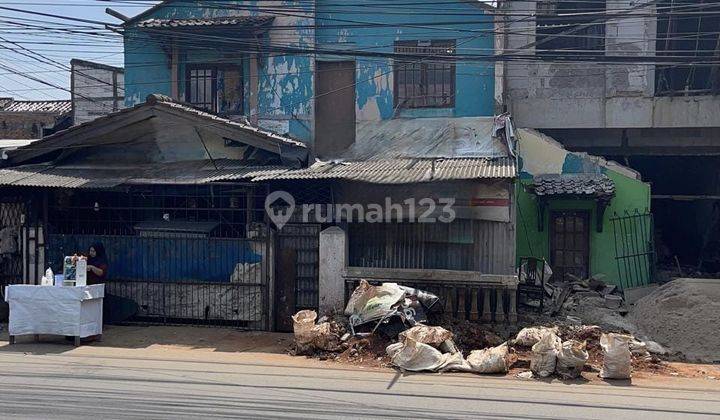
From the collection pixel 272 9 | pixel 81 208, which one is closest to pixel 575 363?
pixel 81 208

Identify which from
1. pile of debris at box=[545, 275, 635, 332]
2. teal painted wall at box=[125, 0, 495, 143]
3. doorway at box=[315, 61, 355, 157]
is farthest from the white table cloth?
pile of debris at box=[545, 275, 635, 332]

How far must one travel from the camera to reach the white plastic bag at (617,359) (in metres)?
8.82

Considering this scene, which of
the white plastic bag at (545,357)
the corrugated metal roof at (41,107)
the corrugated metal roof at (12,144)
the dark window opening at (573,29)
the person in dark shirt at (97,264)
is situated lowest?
the white plastic bag at (545,357)

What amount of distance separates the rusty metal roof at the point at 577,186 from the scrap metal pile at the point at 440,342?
4541 millimetres

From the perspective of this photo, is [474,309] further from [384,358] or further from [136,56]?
[136,56]

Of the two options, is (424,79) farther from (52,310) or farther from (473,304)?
(52,310)

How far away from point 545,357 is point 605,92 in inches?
451

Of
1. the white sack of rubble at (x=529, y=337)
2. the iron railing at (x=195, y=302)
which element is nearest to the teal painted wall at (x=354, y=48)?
the iron railing at (x=195, y=302)

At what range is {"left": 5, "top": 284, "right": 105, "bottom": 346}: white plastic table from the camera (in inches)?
425

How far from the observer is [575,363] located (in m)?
8.91

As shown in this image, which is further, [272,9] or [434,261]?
[272,9]

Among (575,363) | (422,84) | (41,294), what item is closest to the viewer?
(575,363)

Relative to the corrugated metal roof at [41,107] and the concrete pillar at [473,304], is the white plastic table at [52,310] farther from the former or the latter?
the corrugated metal roof at [41,107]

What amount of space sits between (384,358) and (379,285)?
6.02ft
